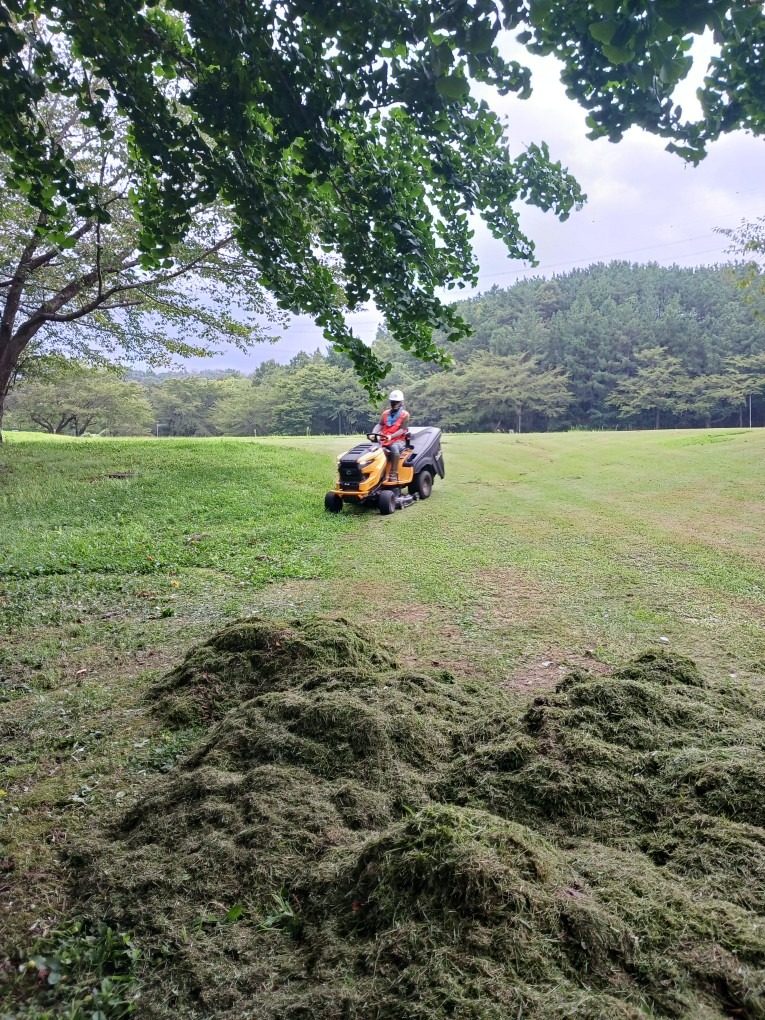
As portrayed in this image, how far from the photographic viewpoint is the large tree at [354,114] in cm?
256

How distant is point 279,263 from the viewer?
12.4 feet

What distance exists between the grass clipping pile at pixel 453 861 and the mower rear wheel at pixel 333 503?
738 centimetres

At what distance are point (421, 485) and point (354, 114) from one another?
890 cm

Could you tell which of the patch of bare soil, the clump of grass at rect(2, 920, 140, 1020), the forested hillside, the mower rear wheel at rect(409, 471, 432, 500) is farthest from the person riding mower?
the forested hillside

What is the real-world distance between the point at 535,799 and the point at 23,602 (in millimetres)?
5597

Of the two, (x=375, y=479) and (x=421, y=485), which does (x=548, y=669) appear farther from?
(x=421, y=485)

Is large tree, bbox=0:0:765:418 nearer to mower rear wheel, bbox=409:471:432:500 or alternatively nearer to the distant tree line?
mower rear wheel, bbox=409:471:432:500

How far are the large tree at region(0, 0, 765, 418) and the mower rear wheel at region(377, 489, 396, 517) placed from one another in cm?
652

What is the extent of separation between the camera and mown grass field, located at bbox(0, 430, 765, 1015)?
328 cm

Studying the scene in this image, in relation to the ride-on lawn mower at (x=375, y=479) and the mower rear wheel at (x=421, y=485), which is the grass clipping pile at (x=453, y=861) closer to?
the ride-on lawn mower at (x=375, y=479)

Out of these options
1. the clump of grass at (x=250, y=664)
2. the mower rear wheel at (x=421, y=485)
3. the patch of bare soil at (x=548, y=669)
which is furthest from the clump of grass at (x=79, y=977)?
the mower rear wheel at (x=421, y=485)

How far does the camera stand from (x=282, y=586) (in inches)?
275

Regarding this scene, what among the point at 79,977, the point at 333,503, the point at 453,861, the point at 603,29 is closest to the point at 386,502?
the point at 333,503

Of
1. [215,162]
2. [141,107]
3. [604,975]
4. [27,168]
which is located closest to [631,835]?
[604,975]
